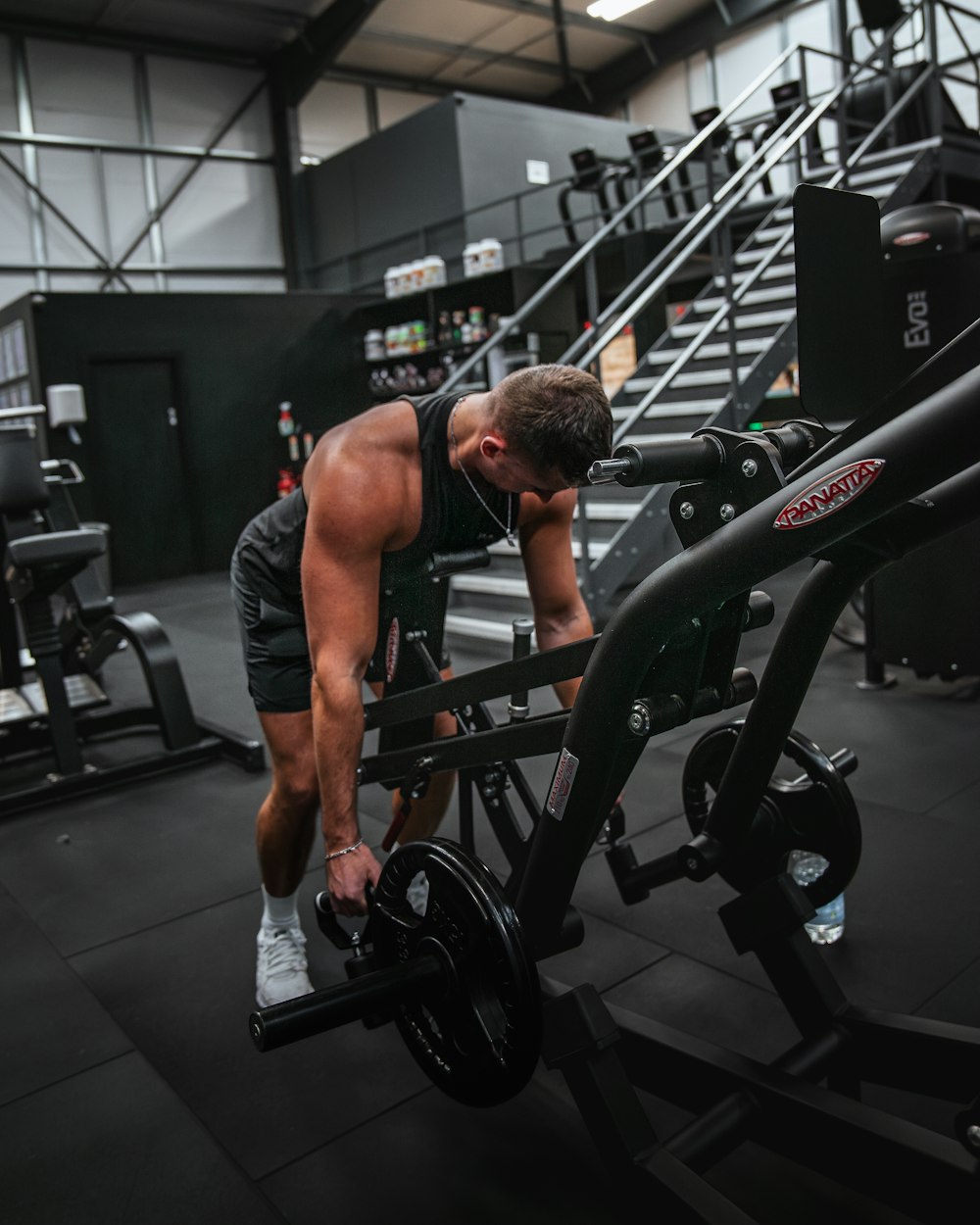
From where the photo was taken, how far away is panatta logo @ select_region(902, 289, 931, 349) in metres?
3.29

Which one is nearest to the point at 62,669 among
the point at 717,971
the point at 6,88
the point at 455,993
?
the point at 717,971

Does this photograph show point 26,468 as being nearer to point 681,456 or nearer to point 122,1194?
point 122,1194

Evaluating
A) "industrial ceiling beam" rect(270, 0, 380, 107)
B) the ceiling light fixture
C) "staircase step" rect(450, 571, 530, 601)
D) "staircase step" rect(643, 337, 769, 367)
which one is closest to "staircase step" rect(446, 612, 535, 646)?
"staircase step" rect(450, 571, 530, 601)

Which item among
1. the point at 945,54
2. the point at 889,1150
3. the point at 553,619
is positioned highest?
the point at 945,54

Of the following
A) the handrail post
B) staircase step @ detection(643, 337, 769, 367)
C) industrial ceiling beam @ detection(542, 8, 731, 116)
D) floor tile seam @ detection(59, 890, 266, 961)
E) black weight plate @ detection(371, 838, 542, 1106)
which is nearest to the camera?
black weight plate @ detection(371, 838, 542, 1106)

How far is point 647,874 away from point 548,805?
54 cm

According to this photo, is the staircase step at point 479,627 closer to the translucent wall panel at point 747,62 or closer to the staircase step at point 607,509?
Result: the staircase step at point 607,509

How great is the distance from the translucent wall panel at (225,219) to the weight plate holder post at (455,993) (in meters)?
12.0

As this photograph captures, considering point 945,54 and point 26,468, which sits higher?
point 945,54

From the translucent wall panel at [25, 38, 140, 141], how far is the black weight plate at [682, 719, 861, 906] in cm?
1215

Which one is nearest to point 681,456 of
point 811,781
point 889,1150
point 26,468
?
point 811,781

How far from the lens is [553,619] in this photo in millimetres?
2100

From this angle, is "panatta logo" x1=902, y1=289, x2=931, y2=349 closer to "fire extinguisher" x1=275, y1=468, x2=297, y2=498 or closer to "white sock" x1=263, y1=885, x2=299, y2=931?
"white sock" x1=263, y1=885, x2=299, y2=931

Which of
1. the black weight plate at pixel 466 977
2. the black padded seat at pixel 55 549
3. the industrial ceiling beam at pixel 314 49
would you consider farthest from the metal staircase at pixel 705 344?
the industrial ceiling beam at pixel 314 49
